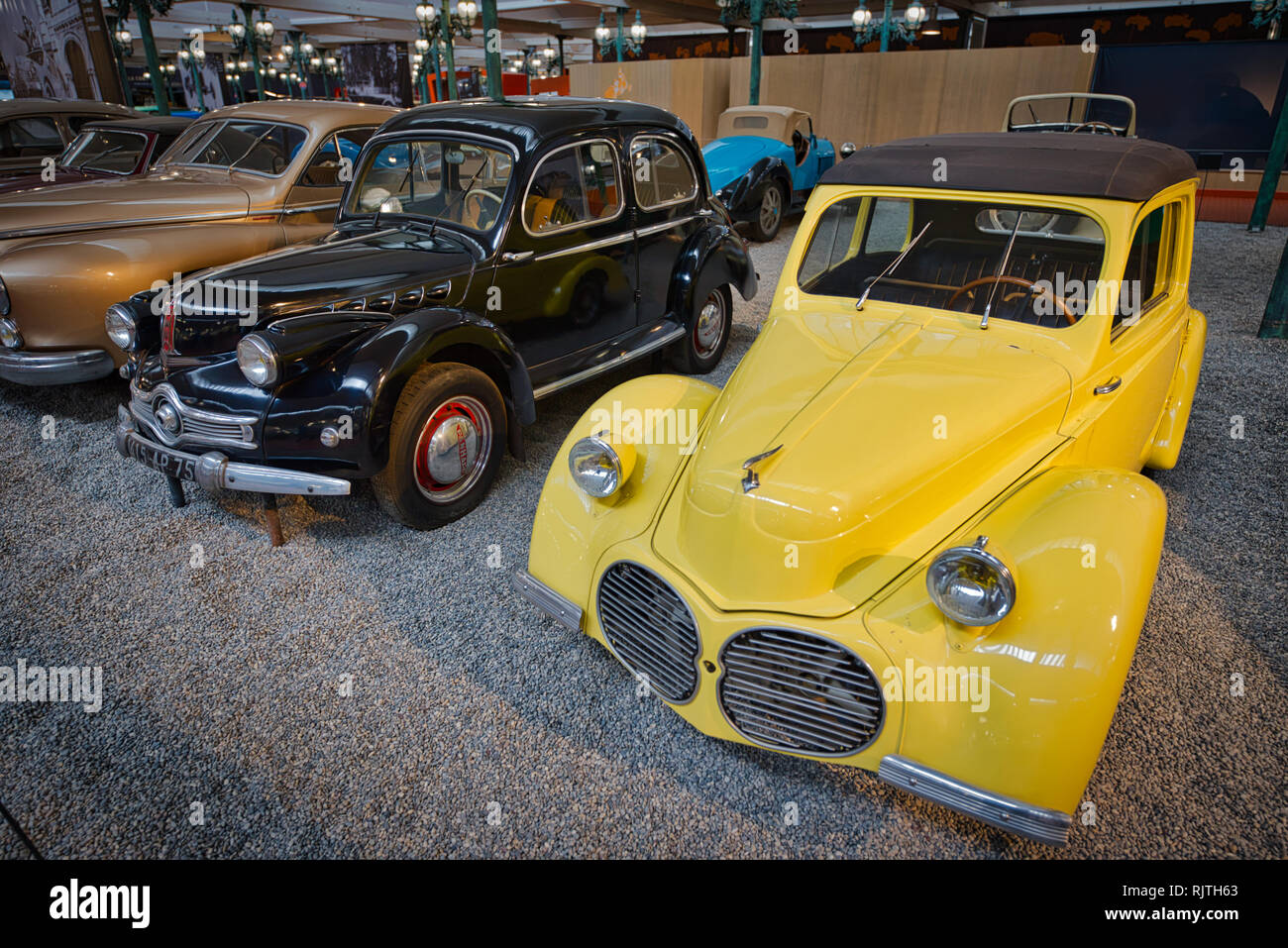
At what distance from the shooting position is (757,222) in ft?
30.4

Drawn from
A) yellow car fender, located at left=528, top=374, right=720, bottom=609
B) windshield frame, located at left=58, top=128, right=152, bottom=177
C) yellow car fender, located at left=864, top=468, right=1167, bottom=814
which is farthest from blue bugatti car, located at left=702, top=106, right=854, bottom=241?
yellow car fender, located at left=864, top=468, right=1167, bottom=814

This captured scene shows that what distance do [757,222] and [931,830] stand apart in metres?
8.43

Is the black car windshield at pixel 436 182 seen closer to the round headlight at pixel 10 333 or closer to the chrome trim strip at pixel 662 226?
the chrome trim strip at pixel 662 226

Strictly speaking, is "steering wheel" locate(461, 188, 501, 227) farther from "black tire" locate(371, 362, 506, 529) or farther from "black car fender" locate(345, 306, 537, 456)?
"black tire" locate(371, 362, 506, 529)

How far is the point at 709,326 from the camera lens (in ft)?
17.3

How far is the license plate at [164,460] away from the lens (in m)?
3.03

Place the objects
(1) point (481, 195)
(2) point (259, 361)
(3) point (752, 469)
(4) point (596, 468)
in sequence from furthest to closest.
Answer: (1) point (481, 195) < (2) point (259, 361) < (4) point (596, 468) < (3) point (752, 469)

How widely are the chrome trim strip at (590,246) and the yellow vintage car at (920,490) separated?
54.5 inches

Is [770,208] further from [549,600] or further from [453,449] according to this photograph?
[549,600]

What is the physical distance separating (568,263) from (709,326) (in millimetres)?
1591

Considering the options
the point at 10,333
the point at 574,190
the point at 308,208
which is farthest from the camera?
the point at 308,208

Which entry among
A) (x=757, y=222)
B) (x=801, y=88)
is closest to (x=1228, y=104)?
(x=801, y=88)

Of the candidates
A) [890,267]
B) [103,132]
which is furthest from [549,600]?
[103,132]
